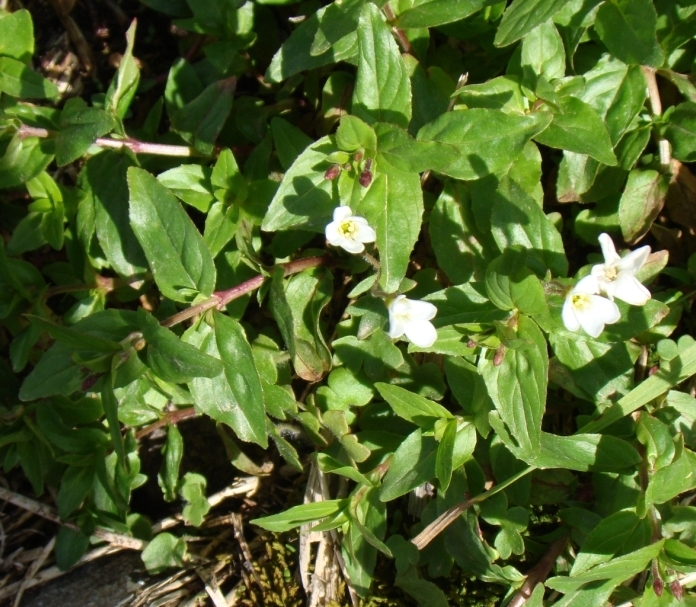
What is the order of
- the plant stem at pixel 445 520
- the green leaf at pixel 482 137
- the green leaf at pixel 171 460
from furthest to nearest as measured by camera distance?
the green leaf at pixel 171 460, the plant stem at pixel 445 520, the green leaf at pixel 482 137

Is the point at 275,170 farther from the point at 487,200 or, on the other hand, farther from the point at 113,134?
the point at 487,200

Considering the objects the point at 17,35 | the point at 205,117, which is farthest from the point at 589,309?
the point at 17,35

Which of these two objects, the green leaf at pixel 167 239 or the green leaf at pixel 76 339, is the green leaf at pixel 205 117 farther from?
the green leaf at pixel 76 339

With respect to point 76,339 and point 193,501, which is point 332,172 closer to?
point 76,339

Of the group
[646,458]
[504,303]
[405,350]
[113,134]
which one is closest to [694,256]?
[646,458]

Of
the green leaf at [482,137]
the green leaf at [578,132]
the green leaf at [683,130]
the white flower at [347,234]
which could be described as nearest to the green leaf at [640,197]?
the green leaf at [683,130]

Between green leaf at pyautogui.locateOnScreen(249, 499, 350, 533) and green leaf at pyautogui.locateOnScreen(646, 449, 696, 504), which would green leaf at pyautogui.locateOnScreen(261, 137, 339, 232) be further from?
green leaf at pyautogui.locateOnScreen(646, 449, 696, 504)
